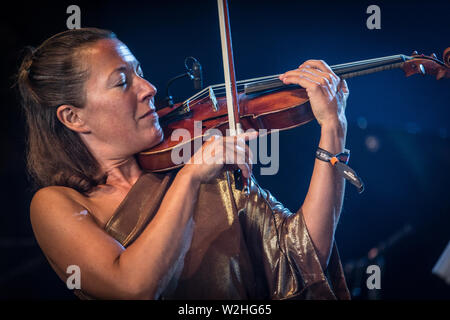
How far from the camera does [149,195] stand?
3.70 ft

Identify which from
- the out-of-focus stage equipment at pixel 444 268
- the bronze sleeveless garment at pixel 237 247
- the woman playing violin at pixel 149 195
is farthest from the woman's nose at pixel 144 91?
the out-of-focus stage equipment at pixel 444 268

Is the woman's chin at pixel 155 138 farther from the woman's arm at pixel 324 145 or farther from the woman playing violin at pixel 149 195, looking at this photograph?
the woman's arm at pixel 324 145

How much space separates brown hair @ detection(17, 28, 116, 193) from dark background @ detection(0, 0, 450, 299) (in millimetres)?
468

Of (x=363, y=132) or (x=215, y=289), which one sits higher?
(x=363, y=132)

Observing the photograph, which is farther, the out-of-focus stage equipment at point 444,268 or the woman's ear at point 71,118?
the woman's ear at point 71,118

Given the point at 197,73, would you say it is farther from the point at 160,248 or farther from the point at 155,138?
the point at 160,248

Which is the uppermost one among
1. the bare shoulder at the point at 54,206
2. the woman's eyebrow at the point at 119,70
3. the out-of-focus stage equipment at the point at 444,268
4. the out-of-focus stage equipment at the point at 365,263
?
the woman's eyebrow at the point at 119,70

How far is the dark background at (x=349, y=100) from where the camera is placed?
5.04 feet

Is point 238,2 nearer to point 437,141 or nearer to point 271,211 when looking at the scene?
point 271,211

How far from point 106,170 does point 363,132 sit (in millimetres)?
1127

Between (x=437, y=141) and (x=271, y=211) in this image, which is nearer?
(x=271, y=211)

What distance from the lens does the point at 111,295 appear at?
2.93 feet
